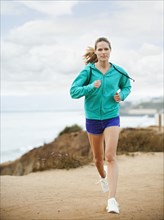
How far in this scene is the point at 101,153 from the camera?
5.74 metres

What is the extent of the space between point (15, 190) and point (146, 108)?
27276mm

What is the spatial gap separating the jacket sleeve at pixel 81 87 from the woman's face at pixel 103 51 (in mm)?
254

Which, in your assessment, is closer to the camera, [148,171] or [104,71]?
[104,71]

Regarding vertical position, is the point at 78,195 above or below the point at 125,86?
below

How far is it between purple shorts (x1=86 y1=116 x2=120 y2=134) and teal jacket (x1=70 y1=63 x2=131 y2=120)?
5 centimetres

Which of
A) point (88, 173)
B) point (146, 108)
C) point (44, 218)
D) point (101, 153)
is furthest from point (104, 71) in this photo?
point (146, 108)

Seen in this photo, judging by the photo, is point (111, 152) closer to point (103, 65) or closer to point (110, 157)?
point (110, 157)

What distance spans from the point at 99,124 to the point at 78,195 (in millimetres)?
2186

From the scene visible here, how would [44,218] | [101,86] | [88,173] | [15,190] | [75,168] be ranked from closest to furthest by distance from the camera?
[101,86]
[44,218]
[15,190]
[88,173]
[75,168]

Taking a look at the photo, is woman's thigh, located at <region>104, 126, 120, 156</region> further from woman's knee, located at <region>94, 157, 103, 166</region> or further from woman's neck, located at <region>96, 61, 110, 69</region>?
woman's neck, located at <region>96, 61, 110, 69</region>

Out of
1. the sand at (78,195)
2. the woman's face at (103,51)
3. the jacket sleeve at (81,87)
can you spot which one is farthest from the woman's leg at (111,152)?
the woman's face at (103,51)

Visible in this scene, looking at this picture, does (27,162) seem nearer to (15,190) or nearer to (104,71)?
(15,190)

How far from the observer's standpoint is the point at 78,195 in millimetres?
7203

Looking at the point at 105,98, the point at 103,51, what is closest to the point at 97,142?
the point at 105,98
